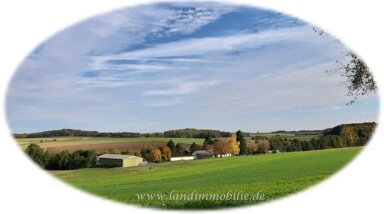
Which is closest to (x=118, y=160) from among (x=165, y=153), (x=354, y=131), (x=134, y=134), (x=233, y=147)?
(x=134, y=134)

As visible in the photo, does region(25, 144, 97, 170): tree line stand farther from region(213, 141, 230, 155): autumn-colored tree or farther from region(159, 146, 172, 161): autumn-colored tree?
region(213, 141, 230, 155): autumn-colored tree

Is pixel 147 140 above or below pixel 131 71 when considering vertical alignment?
below

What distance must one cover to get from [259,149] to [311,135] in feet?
1.77

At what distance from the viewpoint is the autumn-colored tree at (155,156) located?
11.1 metres

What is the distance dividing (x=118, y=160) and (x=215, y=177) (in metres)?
0.98

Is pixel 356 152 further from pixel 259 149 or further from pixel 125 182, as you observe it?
pixel 125 182

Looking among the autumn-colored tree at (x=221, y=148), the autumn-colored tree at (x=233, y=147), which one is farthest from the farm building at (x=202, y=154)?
the autumn-colored tree at (x=233, y=147)

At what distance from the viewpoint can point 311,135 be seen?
440 inches

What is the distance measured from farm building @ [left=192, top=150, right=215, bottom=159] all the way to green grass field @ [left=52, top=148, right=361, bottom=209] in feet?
0.19

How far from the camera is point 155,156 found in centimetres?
1111

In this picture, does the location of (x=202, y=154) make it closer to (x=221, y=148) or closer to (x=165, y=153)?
(x=221, y=148)

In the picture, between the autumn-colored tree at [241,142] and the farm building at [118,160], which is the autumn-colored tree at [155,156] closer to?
the farm building at [118,160]

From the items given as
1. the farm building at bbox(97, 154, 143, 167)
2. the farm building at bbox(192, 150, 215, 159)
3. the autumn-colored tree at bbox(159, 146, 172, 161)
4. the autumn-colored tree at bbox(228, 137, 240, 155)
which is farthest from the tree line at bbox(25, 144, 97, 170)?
the autumn-colored tree at bbox(228, 137, 240, 155)

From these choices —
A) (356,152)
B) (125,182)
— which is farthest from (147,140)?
(356,152)
